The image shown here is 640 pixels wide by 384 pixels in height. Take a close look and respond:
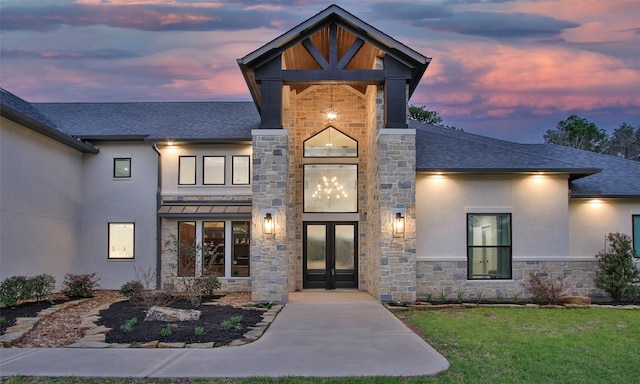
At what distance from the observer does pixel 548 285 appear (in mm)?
13188

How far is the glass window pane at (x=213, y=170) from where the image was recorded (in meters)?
15.8

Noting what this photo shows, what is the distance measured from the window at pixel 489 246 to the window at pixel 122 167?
10626 mm

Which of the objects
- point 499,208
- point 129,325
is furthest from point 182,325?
point 499,208

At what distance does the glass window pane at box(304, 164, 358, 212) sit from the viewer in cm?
1555

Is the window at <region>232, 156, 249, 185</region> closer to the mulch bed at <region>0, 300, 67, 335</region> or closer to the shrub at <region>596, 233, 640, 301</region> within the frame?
the mulch bed at <region>0, 300, 67, 335</region>

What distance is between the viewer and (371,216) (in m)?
14.4

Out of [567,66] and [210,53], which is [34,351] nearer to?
[210,53]

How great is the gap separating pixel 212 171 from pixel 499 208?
28.5 ft

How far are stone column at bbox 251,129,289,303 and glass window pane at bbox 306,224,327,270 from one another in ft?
8.40

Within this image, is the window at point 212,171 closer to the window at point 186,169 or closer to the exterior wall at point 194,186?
the exterior wall at point 194,186

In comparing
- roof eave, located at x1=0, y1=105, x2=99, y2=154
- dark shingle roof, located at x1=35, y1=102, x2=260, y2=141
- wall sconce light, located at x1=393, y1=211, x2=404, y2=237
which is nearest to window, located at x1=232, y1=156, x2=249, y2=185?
dark shingle roof, located at x1=35, y1=102, x2=260, y2=141

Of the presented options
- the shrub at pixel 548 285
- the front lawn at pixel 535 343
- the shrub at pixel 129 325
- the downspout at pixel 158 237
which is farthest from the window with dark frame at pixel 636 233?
the downspout at pixel 158 237

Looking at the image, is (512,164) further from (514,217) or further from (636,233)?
(636,233)

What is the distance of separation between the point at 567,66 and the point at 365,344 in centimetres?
1616
